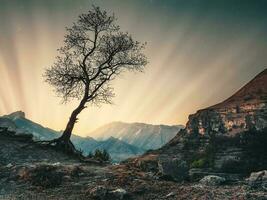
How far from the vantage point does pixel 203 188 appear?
1348cm

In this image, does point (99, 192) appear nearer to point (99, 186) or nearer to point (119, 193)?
point (99, 186)

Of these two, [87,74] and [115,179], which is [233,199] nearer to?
[115,179]

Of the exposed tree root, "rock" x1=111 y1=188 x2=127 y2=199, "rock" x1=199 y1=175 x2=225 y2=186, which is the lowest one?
"rock" x1=111 y1=188 x2=127 y2=199

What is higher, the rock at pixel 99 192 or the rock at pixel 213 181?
the rock at pixel 213 181

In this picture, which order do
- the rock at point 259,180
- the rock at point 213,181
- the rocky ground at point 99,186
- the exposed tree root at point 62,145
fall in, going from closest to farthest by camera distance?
the rocky ground at point 99,186
the rock at point 259,180
the rock at point 213,181
the exposed tree root at point 62,145

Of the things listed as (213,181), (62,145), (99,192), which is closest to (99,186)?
(99,192)

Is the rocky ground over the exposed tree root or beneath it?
beneath

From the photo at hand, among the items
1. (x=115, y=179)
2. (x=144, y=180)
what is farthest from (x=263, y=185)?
(x=115, y=179)

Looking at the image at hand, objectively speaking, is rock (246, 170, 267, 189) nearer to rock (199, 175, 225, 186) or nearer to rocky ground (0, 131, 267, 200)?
rocky ground (0, 131, 267, 200)

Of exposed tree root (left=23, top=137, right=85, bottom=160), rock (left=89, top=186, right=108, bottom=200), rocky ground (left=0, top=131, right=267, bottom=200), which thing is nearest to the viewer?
rocky ground (left=0, top=131, right=267, bottom=200)

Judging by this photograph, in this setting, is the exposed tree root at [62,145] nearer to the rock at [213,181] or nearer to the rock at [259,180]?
the rock at [213,181]

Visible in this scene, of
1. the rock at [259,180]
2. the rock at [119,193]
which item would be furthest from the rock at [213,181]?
the rock at [119,193]

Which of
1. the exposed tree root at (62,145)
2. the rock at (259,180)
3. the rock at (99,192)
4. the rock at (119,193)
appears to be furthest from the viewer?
the exposed tree root at (62,145)

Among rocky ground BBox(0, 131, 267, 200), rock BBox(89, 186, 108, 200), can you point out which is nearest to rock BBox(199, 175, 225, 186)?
rocky ground BBox(0, 131, 267, 200)
